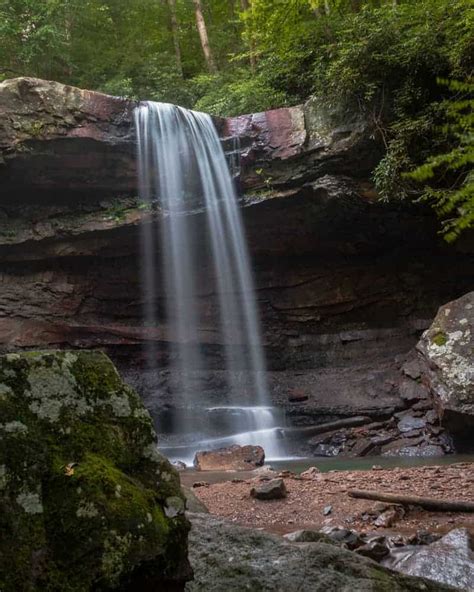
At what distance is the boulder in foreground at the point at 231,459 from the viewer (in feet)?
33.7

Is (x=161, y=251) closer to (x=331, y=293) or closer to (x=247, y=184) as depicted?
(x=247, y=184)

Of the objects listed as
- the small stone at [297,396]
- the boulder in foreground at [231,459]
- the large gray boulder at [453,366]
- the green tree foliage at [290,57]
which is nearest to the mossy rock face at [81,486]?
the green tree foliage at [290,57]

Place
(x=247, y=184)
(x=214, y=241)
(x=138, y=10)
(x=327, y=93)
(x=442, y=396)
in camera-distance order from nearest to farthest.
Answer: (x=442, y=396) → (x=327, y=93) → (x=247, y=184) → (x=214, y=241) → (x=138, y=10)

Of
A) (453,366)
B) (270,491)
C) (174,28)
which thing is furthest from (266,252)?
(270,491)

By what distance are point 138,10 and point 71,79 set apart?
4.60 meters

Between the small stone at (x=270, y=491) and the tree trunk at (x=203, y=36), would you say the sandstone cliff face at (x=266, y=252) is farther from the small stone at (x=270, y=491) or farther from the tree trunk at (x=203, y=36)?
the small stone at (x=270, y=491)

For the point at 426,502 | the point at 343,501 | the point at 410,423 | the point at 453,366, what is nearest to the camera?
the point at 426,502

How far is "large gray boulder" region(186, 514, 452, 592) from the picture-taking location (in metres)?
2.35

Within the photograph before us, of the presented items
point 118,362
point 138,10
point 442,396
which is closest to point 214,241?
point 118,362

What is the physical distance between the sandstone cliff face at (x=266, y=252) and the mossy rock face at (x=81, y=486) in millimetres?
11590

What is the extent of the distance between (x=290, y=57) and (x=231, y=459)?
10342mm

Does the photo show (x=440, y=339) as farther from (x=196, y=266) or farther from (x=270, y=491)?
(x=196, y=266)

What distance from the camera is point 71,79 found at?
19.2 meters

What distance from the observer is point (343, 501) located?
597cm
